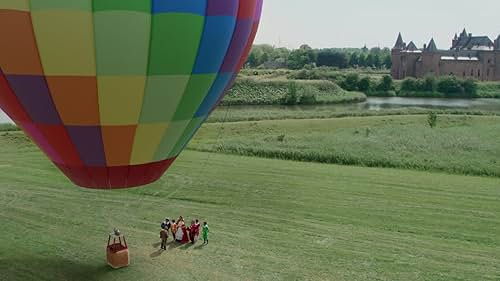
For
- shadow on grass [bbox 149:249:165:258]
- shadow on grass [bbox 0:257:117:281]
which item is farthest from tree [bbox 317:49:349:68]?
shadow on grass [bbox 0:257:117:281]

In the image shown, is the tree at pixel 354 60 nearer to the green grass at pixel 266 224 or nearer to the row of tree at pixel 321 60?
the row of tree at pixel 321 60

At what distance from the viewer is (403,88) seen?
211 ft

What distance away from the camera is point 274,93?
49.6 meters

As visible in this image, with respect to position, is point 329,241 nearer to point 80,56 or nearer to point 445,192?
point 445,192

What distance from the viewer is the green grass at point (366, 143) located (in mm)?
17969

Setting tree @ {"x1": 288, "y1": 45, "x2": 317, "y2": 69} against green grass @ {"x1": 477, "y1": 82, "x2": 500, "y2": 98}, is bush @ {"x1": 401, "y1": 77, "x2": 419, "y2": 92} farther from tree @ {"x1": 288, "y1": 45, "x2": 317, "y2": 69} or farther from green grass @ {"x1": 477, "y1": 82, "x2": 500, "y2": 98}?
tree @ {"x1": 288, "y1": 45, "x2": 317, "y2": 69}

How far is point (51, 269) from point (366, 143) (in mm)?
13346

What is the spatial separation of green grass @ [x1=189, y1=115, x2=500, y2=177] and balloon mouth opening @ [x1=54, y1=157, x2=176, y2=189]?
1118 cm

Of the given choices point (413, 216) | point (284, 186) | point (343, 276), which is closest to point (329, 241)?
point (343, 276)

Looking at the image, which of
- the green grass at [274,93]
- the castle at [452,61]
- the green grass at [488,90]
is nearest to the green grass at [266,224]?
the green grass at [274,93]

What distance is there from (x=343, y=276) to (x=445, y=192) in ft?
20.8

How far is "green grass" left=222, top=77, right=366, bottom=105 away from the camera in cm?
4706

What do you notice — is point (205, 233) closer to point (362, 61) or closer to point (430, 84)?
point (430, 84)

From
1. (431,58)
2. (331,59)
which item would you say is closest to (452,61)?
(431,58)
